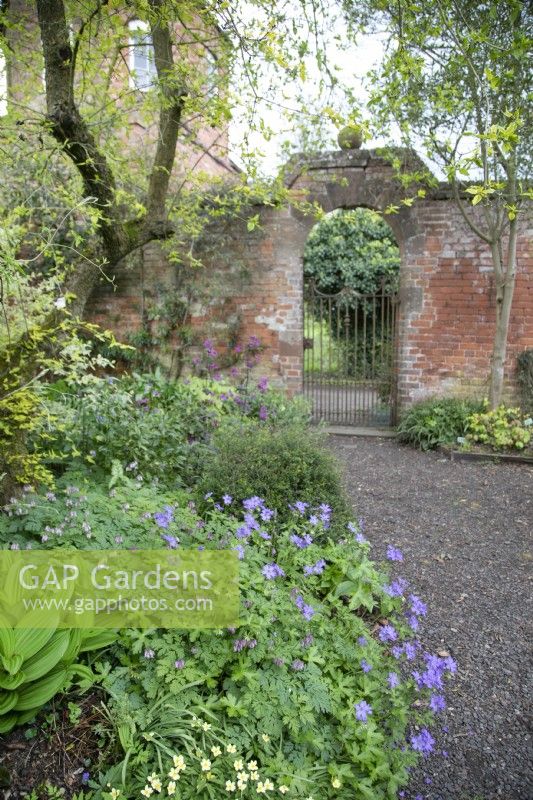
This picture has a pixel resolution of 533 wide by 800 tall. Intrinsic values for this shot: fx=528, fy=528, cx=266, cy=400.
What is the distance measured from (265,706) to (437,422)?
5450mm

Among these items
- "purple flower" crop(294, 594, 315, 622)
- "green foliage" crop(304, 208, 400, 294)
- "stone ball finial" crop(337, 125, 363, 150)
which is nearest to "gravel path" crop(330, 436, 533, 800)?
"purple flower" crop(294, 594, 315, 622)

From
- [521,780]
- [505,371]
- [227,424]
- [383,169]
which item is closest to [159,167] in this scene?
[227,424]

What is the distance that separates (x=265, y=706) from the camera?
1749 mm

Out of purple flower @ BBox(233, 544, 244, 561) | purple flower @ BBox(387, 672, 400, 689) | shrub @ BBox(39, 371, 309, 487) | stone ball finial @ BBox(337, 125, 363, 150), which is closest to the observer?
purple flower @ BBox(387, 672, 400, 689)

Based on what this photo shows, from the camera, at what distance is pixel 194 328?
306 inches

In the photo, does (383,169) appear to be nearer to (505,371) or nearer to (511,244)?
(511,244)

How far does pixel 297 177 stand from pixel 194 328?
255cm

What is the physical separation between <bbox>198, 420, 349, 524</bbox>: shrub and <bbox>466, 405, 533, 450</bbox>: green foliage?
370 cm

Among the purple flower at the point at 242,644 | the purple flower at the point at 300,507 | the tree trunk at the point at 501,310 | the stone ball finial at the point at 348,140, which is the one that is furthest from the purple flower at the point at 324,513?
the stone ball finial at the point at 348,140

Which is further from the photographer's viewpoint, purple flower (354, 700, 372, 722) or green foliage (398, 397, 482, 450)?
green foliage (398, 397, 482, 450)

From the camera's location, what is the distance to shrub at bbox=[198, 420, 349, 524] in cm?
297

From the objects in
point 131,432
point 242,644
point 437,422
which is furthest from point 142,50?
Result: point 242,644

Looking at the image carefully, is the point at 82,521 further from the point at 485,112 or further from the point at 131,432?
the point at 485,112

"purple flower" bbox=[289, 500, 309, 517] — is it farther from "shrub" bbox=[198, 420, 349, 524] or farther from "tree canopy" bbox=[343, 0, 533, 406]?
"tree canopy" bbox=[343, 0, 533, 406]
